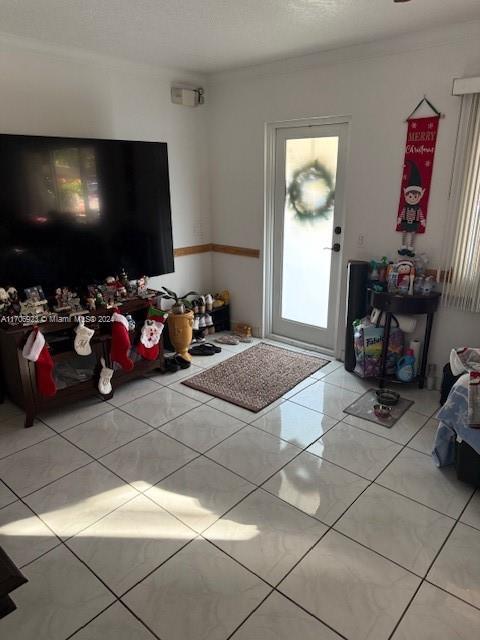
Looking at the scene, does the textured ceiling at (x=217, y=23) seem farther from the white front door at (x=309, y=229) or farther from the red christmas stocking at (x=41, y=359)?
the red christmas stocking at (x=41, y=359)

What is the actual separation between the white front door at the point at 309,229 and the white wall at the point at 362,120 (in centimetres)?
14

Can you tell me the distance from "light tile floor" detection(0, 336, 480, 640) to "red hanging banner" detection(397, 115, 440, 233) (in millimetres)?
1389

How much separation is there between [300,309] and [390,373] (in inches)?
44.1

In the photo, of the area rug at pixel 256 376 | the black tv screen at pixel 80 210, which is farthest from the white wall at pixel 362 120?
the black tv screen at pixel 80 210

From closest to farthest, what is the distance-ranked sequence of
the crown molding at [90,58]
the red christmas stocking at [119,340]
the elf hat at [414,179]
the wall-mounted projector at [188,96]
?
1. the crown molding at [90,58]
2. the red christmas stocking at [119,340]
3. the elf hat at [414,179]
4. the wall-mounted projector at [188,96]

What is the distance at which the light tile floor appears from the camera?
1595mm

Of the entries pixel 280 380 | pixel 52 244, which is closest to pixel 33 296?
pixel 52 244

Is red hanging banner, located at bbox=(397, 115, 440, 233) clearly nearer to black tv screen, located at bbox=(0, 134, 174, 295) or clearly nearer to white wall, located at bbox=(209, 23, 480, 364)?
white wall, located at bbox=(209, 23, 480, 364)

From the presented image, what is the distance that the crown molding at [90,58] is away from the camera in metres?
2.91

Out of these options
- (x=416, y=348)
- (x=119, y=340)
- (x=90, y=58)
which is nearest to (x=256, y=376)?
(x=119, y=340)

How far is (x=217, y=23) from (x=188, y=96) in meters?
1.26

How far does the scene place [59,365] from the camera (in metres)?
3.01

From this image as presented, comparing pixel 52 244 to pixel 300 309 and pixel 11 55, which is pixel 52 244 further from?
pixel 300 309

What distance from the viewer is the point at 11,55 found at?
2.92 meters
